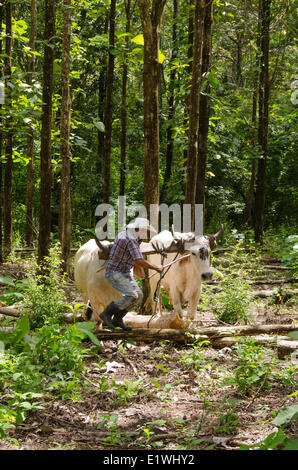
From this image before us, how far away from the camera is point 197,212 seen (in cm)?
1244

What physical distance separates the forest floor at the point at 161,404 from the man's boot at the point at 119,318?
0.96 feet

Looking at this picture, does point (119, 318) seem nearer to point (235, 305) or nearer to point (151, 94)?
point (235, 305)

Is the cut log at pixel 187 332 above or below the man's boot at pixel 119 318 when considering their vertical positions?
below

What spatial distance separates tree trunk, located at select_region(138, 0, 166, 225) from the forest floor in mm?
3112

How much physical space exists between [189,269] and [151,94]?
336 cm

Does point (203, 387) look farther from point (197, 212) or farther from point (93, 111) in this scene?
point (93, 111)

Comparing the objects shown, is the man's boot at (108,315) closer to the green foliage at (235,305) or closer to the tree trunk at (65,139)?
the green foliage at (235,305)

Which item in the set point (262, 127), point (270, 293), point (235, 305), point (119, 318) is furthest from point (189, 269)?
point (262, 127)

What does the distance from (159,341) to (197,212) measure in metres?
4.62

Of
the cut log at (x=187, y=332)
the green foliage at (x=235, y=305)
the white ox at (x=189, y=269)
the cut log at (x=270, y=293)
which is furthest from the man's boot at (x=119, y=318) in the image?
the cut log at (x=270, y=293)

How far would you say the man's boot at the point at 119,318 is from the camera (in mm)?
7863

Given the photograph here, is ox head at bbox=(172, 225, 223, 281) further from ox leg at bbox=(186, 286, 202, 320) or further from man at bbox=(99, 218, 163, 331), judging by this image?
man at bbox=(99, 218, 163, 331)

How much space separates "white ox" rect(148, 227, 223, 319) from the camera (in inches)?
348
